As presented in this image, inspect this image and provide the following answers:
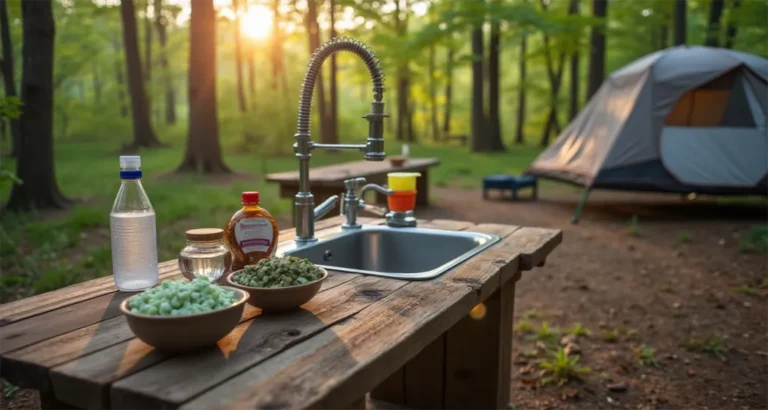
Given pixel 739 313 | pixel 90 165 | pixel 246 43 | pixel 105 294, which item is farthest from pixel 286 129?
pixel 105 294

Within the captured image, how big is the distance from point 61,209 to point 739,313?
23.0 feet

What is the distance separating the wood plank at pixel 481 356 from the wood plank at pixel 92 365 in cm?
143

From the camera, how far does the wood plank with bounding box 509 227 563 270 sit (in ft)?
6.64

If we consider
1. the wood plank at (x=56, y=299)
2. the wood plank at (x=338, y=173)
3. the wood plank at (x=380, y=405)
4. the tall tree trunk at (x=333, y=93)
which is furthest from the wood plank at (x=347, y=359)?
the tall tree trunk at (x=333, y=93)

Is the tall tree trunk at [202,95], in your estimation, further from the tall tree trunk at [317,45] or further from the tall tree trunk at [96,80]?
the tall tree trunk at [96,80]

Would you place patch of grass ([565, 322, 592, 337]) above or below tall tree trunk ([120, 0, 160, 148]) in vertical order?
below

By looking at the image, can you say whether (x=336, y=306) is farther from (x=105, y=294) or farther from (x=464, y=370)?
(x=464, y=370)

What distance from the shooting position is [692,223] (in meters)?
6.82

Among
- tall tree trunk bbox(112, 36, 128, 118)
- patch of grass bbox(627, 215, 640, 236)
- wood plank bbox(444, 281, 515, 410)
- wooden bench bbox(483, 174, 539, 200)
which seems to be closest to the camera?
wood plank bbox(444, 281, 515, 410)

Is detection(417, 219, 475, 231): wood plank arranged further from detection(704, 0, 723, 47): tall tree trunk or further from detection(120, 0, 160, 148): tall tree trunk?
detection(120, 0, 160, 148): tall tree trunk

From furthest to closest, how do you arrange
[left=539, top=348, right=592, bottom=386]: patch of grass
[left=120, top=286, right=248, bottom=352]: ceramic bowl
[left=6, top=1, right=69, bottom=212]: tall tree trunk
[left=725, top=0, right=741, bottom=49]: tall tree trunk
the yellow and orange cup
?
[left=725, top=0, right=741, bottom=49]: tall tree trunk < [left=6, top=1, right=69, bottom=212]: tall tree trunk < [left=539, top=348, right=592, bottom=386]: patch of grass < the yellow and orange cup < [left=120, top=286, right=248, bottom=352]: ceramic bowl

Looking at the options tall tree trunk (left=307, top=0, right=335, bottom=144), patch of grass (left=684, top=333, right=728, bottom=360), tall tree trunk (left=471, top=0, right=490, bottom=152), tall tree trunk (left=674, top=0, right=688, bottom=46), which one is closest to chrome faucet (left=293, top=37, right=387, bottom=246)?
patch of grass (left=684, top=333, right=728, bottom=360)

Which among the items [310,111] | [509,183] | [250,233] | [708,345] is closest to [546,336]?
[708,345]

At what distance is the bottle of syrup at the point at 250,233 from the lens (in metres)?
1.75
